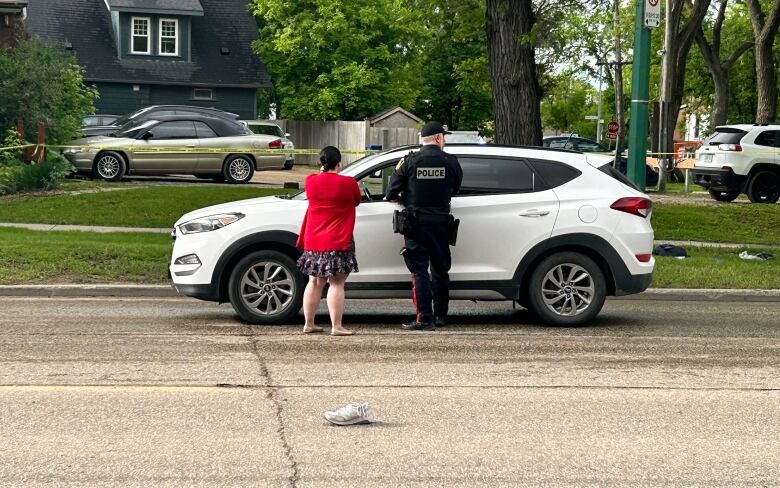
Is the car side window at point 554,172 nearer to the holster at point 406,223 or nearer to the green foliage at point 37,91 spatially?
the holster at point 406,223

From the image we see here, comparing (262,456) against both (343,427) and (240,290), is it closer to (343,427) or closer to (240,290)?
(343,427)

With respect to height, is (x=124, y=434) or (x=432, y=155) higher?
(x=432, y=155)

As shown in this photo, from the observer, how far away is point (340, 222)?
11.0 meters

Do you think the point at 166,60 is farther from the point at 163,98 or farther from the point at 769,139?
the point at 769,139

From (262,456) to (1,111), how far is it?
2188 centimetres

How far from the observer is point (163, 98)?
5356cm

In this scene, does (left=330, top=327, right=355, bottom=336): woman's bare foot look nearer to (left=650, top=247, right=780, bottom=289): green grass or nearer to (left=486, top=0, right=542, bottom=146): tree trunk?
(left=650, top=247, right=780, bottom=289): green grass

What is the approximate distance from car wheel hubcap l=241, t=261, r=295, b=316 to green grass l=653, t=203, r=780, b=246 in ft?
34.1

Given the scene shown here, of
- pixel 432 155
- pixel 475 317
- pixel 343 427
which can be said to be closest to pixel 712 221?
pixel 475 317

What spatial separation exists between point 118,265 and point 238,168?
13.9 m

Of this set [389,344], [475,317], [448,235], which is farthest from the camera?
[475,317]

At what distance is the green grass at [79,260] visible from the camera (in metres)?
15.1

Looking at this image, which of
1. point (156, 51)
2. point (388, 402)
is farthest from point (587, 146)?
point (388, 402)

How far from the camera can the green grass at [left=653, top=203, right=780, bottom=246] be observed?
21203 millimetres
